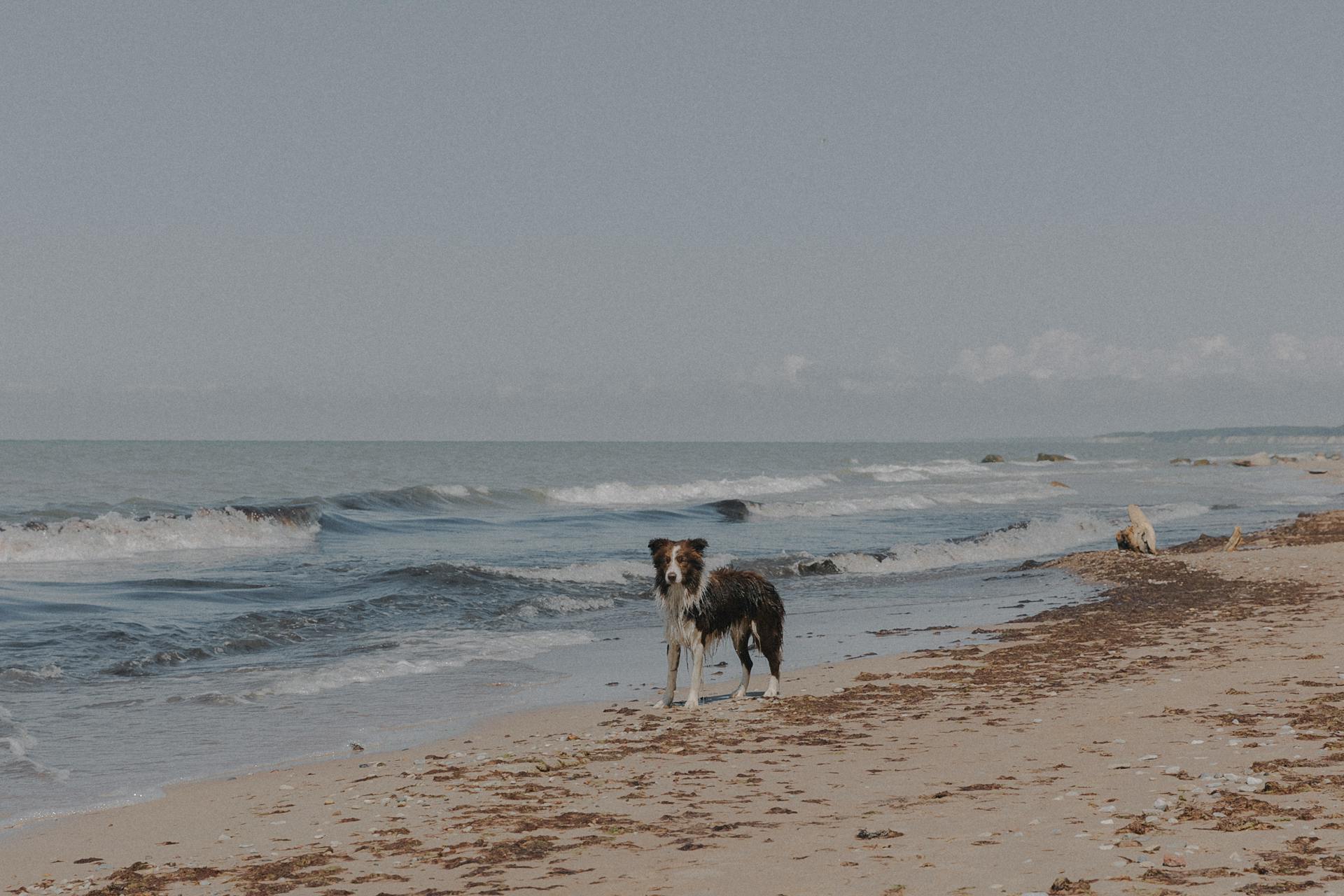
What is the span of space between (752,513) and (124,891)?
39.1 m

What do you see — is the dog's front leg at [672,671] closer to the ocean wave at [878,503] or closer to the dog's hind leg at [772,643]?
the dog's hind leg at [772,643]

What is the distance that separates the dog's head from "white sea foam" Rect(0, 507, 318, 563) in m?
22.0

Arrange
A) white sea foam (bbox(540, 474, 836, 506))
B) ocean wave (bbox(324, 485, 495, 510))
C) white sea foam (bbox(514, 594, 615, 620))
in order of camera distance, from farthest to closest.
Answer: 1. white sea foam (bbox(540, 474, 836, 506))
2. ocean wave (bbox(324, 485, 495, 510))
3. white sea foam (bbox(514, 594, 615, 620))

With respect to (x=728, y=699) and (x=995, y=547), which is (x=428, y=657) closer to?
(x=728, y=699)

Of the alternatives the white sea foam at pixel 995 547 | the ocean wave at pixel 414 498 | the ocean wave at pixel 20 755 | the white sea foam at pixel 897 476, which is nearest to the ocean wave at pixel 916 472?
the white sea foam at pixel 897 476

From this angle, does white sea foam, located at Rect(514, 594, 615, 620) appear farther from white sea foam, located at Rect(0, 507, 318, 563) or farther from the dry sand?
white sea foam, located at Rect(0, 507, 318, 563)

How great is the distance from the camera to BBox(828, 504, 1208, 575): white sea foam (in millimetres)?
25516

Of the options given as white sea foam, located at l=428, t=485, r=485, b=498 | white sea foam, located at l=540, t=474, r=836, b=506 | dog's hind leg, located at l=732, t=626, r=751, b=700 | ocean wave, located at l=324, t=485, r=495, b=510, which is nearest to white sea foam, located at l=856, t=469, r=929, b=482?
white sea foam, located at l=540, t=474, r=836, b=506

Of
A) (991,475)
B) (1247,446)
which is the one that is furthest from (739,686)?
(1247,446)

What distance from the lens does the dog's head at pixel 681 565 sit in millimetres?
10758

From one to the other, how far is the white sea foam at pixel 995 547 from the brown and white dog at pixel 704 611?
1375cm

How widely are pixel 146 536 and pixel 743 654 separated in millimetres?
24738

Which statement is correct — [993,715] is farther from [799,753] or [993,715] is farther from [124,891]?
[124,891]

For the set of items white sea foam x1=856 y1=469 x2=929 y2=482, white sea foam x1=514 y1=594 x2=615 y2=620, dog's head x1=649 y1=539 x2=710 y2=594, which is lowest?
white sea foam x1=514 y1=594 x2=615 y2=620
